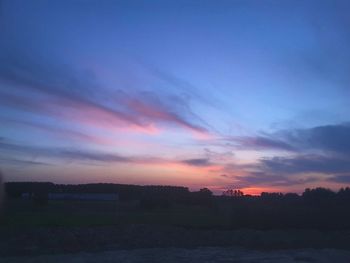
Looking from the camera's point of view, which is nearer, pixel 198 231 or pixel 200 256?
pixel 200 256

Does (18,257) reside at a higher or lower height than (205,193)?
lower

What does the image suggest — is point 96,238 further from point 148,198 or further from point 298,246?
point 148,198

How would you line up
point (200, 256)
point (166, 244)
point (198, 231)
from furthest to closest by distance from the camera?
point (198, 231)
point (166, 244)
point (200, 256)

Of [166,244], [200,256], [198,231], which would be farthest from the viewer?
[198,231]

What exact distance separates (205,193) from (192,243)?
4541cm

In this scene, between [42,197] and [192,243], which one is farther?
[42,197]

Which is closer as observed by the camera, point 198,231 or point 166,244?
point 166,244

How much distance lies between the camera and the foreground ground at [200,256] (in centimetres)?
2155

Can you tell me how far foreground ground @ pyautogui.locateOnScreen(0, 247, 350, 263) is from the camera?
21547mm

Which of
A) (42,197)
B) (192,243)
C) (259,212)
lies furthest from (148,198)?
(192,243)

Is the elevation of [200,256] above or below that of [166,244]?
below

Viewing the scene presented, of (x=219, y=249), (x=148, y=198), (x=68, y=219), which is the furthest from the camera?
(x=148, y=198)

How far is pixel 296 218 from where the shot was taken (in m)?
37.5

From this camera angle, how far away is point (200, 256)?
75.2 feet
